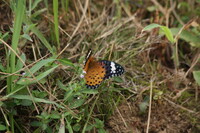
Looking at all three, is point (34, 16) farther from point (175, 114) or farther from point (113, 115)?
point (175, 114)

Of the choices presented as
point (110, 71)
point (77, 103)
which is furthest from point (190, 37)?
point (77, 103)

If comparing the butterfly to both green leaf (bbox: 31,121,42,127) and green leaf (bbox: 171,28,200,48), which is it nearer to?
green leaf (bbox: 31,121,42,127)

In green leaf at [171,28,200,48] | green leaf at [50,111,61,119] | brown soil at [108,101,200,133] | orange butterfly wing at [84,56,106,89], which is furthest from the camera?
green leaf at [171,28,200,48]

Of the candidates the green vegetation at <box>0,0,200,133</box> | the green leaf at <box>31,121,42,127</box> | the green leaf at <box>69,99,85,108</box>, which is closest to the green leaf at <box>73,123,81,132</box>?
the green vegetation at <box>0,0,200,133</box>

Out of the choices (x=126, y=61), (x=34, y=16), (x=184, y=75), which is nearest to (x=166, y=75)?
(x=184, y=75)

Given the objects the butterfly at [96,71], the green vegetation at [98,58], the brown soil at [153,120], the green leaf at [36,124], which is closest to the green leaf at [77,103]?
the green vegetation at [98,58]

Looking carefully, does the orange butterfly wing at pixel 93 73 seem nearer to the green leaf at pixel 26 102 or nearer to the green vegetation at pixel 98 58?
the green vegetation at pixel 98 58
